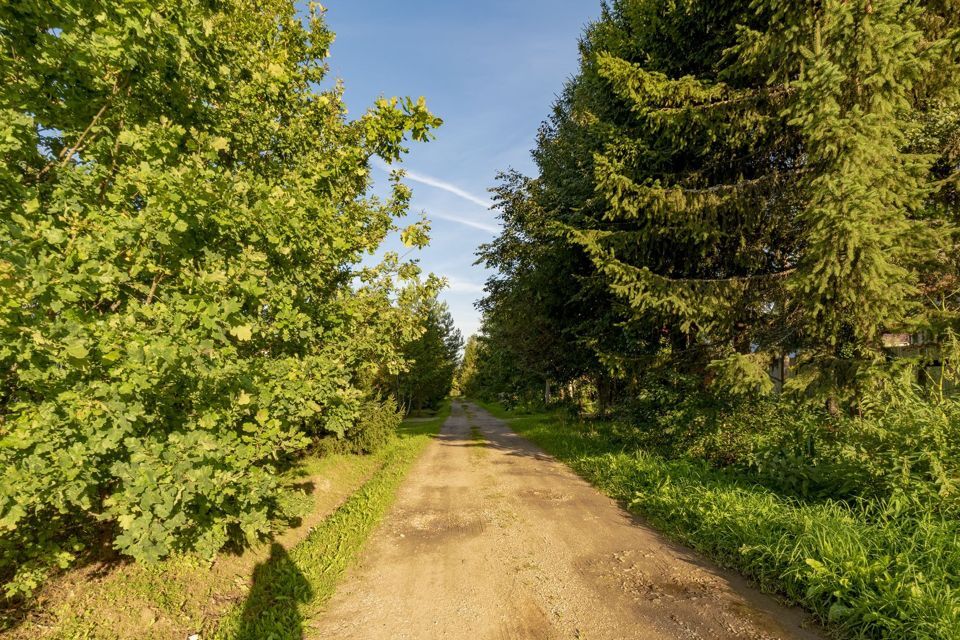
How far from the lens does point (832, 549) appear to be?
4562 millimetres

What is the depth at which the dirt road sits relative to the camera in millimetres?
4105

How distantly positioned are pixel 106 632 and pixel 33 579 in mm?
868

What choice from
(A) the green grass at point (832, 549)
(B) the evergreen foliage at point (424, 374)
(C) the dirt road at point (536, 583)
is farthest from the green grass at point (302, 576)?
(B) the evergreen foliage at point (424, 374)

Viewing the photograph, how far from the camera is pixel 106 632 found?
3912 mm

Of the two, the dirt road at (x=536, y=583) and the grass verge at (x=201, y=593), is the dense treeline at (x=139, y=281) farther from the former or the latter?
the dirt road at (x=536, y=583)

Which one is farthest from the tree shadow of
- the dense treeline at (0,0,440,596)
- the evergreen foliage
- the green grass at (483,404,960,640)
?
the evergreen foliage

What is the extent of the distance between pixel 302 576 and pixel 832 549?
6355 mm

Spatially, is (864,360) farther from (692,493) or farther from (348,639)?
(348,639)

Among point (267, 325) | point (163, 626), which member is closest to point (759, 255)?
point (267, 325)

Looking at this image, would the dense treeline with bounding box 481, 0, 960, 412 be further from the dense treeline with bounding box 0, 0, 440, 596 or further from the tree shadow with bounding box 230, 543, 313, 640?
the tree shadow with bounding box 230, 543, 313, 640

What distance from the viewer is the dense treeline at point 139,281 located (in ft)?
9.63

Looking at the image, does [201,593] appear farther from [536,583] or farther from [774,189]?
[774,189]

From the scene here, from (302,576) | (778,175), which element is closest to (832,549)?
(302,576)

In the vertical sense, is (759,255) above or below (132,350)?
above
